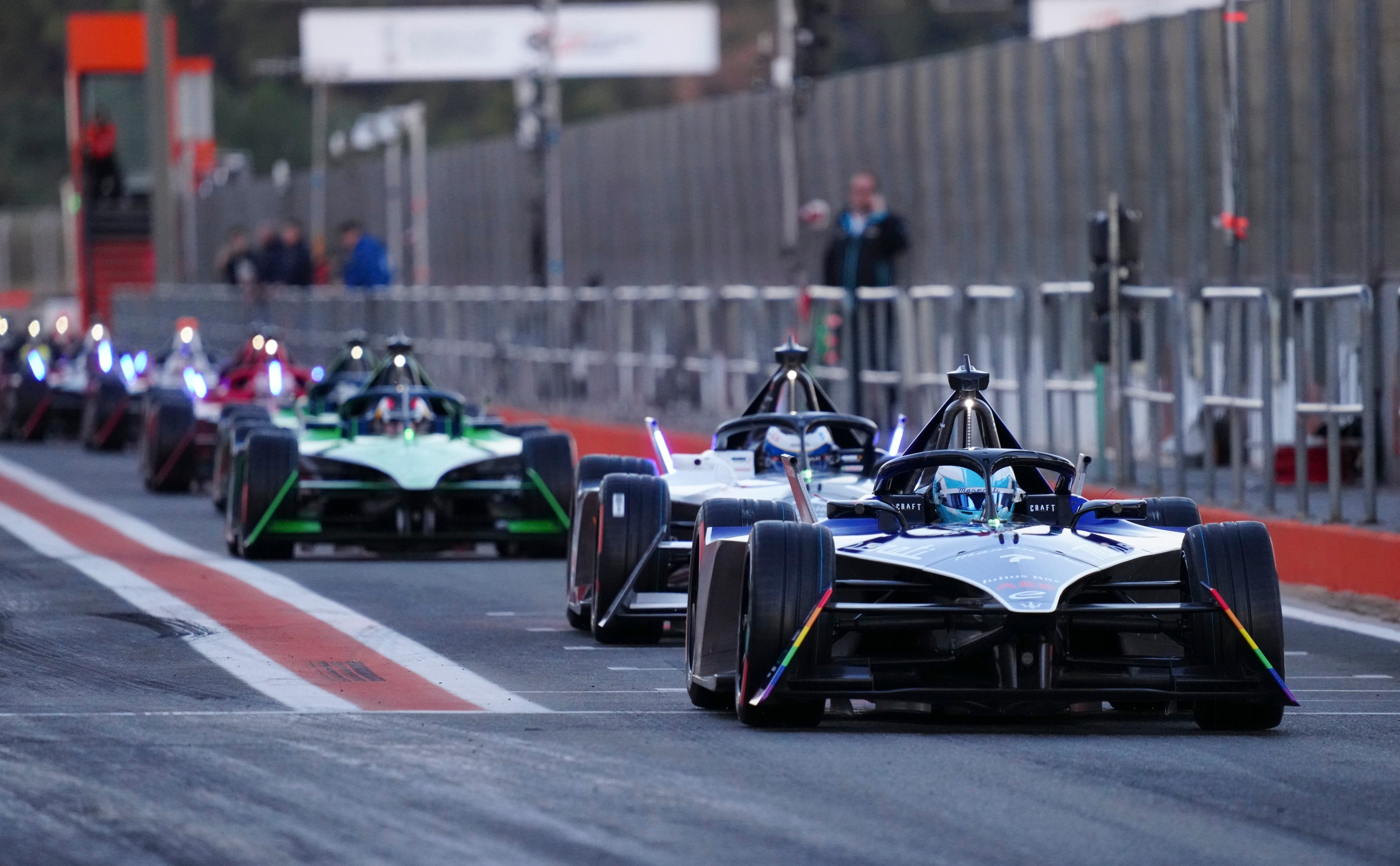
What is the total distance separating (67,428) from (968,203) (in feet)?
37.8

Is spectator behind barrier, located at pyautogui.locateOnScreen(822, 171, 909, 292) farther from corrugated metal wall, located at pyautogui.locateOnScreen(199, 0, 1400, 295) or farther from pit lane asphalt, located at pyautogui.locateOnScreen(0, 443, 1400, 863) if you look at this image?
pit lane asphalt, located at pyautogui.locateOnScreen(0, 443, 1400, 863)

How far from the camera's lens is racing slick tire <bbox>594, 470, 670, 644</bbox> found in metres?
12.6

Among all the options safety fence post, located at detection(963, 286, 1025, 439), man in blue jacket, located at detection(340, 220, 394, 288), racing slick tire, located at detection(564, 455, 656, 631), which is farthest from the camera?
man in blue jacket, located at detection(340, 220, 394, 288)

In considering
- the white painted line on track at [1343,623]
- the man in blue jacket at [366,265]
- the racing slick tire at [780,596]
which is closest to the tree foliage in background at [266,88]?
the man in blue jacket at [366,265]

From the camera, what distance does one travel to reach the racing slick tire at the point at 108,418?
97.6 feet

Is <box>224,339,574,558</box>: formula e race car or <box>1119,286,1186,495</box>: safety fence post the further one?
<box>1119,286,1186,495</box>: safety fence post

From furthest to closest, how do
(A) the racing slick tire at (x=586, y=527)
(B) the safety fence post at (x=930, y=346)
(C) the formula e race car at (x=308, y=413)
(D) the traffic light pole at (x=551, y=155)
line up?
1. (D) the traffic light pole at (x=551, y=155)
2. (B) the safety fence post at (x=930, y=346)
3. (C) the formula e race car at (x=308, y=413)
4. (A) the racing slick tire at (x=586, y=527)

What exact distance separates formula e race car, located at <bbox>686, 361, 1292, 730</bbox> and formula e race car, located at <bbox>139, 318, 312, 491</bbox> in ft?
44.8

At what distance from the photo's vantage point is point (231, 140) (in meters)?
114

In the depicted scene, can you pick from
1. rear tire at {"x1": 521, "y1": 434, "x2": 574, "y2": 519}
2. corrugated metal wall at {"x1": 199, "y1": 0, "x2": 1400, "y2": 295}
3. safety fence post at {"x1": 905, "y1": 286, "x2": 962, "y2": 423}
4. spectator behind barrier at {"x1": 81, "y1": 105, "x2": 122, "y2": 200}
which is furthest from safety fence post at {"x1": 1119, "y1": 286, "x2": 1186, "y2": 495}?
spectator behind barrier at {"x1": 81, "y1": 105, "x2": 122, "y2": 200}

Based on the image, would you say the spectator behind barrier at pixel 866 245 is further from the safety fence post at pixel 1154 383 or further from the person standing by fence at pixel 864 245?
the safety fence post at pixel 1154 383

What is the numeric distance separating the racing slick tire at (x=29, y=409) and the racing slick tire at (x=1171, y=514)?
23234mm

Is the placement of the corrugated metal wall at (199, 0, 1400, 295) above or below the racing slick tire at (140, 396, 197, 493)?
above

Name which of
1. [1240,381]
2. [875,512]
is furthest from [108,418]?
[875,512]
